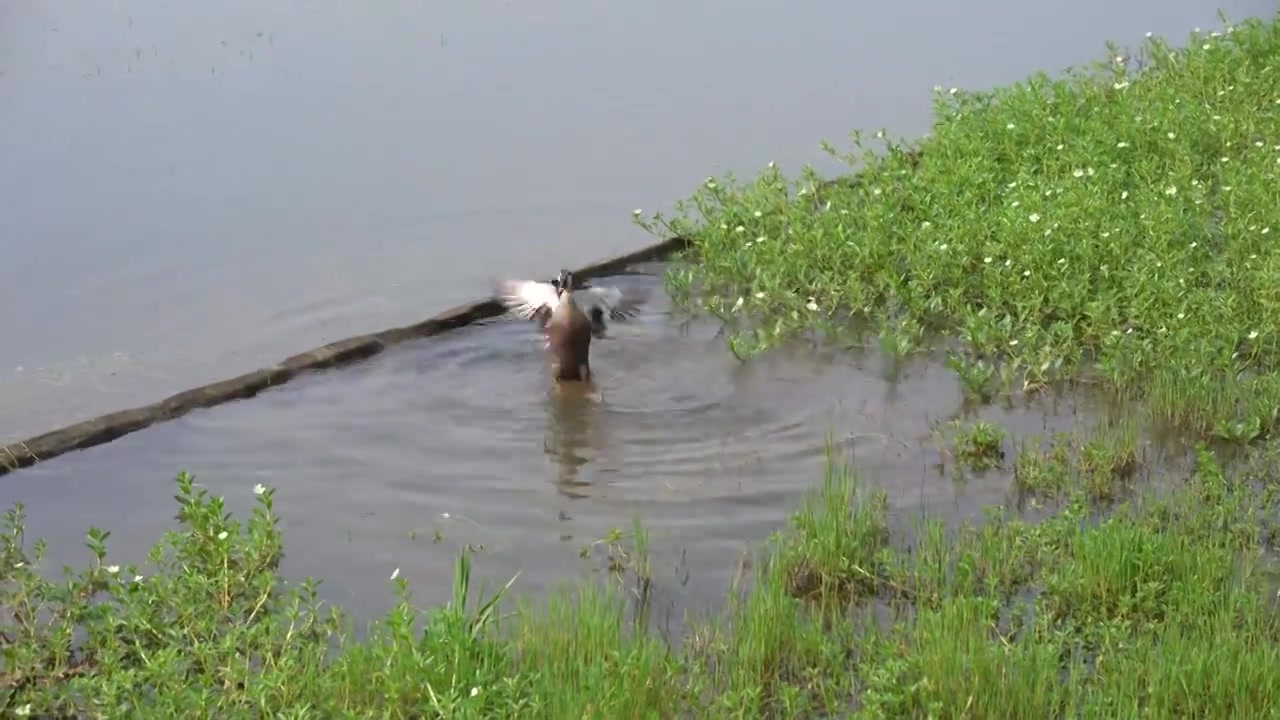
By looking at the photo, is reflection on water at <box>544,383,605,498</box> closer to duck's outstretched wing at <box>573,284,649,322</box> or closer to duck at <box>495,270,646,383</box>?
duck at <box>495,270,646,383</box>

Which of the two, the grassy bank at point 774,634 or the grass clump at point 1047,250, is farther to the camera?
the grass clump at point 1047,250

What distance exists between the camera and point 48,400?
7539 mm

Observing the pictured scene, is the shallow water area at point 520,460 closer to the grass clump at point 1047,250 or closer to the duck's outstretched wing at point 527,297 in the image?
the duck's outstretched wing at point 527,297

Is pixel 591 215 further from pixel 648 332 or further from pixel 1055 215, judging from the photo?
pixel 1055 215

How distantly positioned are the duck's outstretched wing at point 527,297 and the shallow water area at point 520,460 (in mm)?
218

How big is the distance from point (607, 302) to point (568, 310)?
97cm

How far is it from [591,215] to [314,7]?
7.40m

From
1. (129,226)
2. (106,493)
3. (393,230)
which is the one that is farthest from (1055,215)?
(129,226)

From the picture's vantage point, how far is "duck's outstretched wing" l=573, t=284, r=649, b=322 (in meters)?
8.41

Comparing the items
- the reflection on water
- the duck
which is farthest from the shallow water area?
the duck

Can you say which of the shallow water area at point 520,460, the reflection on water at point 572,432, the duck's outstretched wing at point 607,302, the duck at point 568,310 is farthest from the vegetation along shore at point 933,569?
the reflection on water at point 572,432

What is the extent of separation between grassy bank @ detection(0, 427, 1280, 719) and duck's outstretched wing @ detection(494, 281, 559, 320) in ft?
9.46

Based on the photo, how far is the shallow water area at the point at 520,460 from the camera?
589cm

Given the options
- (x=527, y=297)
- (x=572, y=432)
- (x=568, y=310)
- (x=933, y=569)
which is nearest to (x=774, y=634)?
(x=933, y=569)
